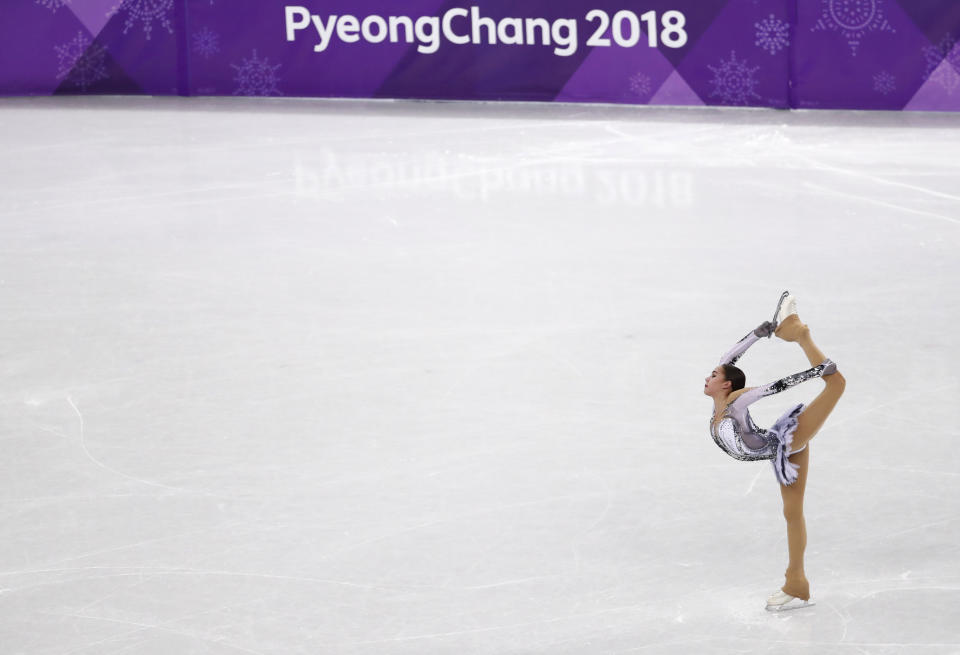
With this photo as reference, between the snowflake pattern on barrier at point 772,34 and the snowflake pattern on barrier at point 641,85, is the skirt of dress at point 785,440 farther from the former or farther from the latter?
the snowflake pattern on barrier at point 641,85

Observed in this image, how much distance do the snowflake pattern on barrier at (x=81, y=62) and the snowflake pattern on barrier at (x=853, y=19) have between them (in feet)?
18.4

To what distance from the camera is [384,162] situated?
8.85 meters

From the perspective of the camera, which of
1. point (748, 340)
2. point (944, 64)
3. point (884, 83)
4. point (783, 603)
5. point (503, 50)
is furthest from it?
point (503, 50)

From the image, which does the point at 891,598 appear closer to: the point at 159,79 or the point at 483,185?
the point at 483,185

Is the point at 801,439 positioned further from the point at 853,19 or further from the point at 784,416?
the point at 853,19

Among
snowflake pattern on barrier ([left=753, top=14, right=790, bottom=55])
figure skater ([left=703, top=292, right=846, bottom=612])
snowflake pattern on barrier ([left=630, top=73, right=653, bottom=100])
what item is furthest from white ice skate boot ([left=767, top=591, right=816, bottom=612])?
snowflake pattern on barrier ([left=630, top=73, right=653, bottom=100])

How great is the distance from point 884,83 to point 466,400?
19.7 feet

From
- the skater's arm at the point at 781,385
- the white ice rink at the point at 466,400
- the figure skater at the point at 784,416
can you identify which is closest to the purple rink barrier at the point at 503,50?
the white ice rink at the point at 466,400

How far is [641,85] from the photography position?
1048cm

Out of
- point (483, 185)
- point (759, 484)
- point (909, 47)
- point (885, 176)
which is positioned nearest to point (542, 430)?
point (759, 484)

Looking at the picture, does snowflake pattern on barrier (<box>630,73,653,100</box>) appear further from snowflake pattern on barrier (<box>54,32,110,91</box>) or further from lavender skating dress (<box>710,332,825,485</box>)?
lavender skating dress (<box>710,332,825,485</box>)

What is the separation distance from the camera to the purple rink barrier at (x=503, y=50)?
980 centimetres

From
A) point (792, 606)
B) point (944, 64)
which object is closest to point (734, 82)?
point (944, 64)

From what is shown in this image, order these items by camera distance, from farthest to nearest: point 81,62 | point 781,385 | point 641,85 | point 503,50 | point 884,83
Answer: point 81,62, point 503,50, point 641,85, point 884,83, point 781,385
